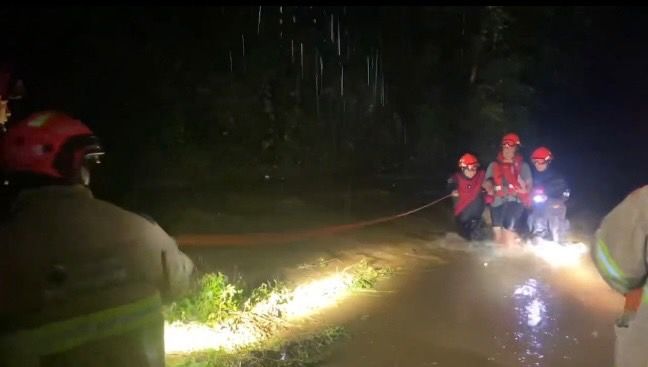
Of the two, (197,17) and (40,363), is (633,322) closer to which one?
(40,363)

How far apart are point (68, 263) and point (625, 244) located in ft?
8.20

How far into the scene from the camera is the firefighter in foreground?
350 cm

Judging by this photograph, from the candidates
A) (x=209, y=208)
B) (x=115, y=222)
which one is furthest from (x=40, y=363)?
(x=209, y=208)

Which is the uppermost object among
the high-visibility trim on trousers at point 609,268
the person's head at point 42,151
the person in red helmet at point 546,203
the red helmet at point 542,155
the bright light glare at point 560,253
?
the person's head at point 42,151

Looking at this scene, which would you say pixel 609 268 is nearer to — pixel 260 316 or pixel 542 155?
pixel 260 316

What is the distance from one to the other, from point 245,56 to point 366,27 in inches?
195

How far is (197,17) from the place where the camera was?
59.3ft

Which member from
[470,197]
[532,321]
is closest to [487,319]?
[532,321]

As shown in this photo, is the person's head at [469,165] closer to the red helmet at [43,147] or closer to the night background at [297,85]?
the night background at [297,85]

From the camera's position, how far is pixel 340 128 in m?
22.3

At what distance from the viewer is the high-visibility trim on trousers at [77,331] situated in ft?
9.88

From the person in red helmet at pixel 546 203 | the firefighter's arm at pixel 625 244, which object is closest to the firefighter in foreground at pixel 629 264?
the firefighter's arm at pixel 625 244

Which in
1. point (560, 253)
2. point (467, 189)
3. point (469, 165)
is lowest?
point (560, 253)

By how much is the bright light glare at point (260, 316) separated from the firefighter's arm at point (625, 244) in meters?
3.55
